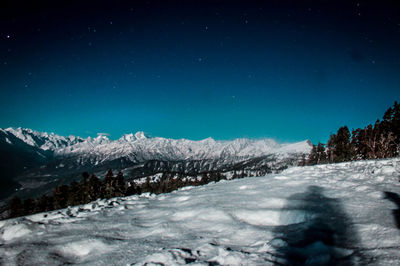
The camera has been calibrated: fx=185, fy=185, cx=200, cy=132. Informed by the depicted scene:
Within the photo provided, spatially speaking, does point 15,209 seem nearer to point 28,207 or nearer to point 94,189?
point 28,207

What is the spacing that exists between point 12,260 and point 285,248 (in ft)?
14.9

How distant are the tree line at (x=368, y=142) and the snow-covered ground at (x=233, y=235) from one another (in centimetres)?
3349

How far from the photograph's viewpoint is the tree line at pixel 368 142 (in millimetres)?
31812

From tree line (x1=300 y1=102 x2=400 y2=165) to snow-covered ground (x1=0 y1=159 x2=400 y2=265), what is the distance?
33.5 metres

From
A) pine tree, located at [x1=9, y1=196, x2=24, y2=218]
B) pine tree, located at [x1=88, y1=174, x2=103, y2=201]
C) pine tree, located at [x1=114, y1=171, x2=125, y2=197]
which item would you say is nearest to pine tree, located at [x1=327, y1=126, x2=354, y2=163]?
pine tree, located at [x1=114, y1=171, x2=125, y2=197]

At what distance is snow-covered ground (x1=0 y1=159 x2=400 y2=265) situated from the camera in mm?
2486

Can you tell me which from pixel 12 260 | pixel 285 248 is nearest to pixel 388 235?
pixel 285 248

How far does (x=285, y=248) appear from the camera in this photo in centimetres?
270

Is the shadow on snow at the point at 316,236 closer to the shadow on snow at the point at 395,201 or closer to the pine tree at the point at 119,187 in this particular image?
the shadow on snow at the point at 395,201

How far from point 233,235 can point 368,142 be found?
45038 mm

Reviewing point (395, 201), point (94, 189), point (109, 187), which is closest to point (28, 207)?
point (94, 189)

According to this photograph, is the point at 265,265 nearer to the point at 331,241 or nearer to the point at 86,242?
the point at 331,241

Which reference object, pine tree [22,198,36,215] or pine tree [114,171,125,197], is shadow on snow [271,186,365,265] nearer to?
pine tree [114,171,125,197]

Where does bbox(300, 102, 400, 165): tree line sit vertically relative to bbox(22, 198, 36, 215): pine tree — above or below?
above
